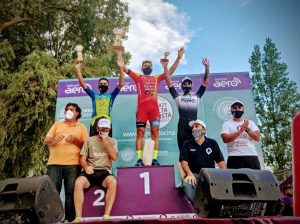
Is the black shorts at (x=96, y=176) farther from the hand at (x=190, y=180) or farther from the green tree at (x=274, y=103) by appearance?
the green tree at (x=274, y=103)

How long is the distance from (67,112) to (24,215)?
2.73m

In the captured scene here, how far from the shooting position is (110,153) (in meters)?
4.00

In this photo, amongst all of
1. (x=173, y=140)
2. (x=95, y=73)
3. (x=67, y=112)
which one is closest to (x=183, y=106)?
(x=173, y=140)

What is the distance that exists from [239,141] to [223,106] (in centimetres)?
130

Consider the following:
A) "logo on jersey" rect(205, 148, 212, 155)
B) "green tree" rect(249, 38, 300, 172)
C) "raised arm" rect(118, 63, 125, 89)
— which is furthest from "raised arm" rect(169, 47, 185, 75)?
"green tree" rect(249, 38, 300, 172)

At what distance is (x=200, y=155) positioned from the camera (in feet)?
13.4

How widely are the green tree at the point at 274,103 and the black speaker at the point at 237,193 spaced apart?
65.3 ft

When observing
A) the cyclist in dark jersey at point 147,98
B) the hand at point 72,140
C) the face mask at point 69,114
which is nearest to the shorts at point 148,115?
the cyclist in dark jersey at point 147,98

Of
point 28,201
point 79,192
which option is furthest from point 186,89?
point 28,201

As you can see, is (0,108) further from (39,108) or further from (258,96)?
(258,96)

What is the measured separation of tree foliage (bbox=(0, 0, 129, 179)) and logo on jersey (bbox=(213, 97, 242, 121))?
181 inches

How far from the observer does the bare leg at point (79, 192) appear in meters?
3.78

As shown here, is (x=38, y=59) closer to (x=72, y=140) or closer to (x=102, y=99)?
(x=102, y=99)

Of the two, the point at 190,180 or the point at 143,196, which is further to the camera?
the point at 143,196
